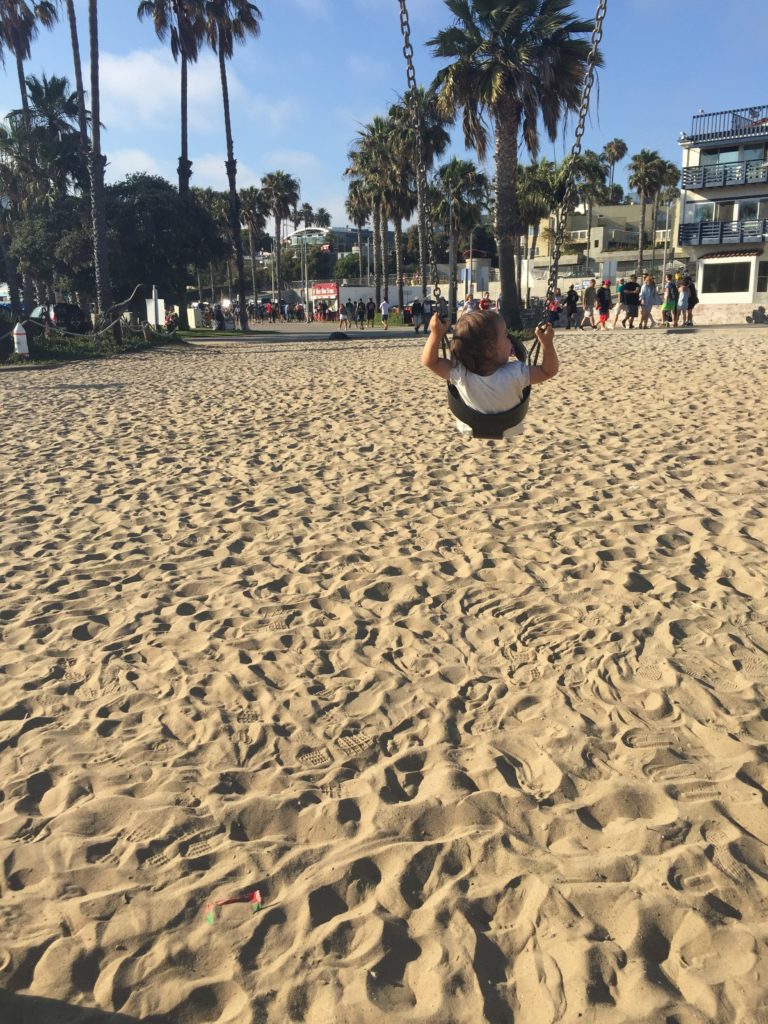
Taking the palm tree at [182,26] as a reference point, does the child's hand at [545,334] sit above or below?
below

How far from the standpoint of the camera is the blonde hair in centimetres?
452

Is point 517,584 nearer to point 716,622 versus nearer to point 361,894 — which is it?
point 716,622

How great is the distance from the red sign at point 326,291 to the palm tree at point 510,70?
122ft

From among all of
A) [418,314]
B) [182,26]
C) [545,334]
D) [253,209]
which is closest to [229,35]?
[182,26]

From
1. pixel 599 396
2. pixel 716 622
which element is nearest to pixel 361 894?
pixel 716 622

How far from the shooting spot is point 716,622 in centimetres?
468

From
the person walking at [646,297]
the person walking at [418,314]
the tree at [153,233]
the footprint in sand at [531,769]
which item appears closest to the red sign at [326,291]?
the tree at [153,233]

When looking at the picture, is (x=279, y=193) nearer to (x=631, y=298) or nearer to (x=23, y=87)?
(x=23, y=87)

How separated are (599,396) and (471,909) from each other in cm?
1139

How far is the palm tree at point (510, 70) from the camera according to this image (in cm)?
2497

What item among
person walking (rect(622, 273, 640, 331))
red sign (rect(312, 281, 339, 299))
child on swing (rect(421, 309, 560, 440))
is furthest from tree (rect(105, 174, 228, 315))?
child on swing (rect(421, 309, 560, 440))

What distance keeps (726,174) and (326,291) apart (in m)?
33.3

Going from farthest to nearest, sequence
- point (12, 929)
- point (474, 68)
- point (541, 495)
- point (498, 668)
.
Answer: point (474, 68)
point (541, 495)
point (498, 668)
point (12, 929)

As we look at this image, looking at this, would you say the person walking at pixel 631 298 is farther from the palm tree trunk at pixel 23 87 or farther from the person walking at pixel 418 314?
the palm tree trunk at pixel 23 87
